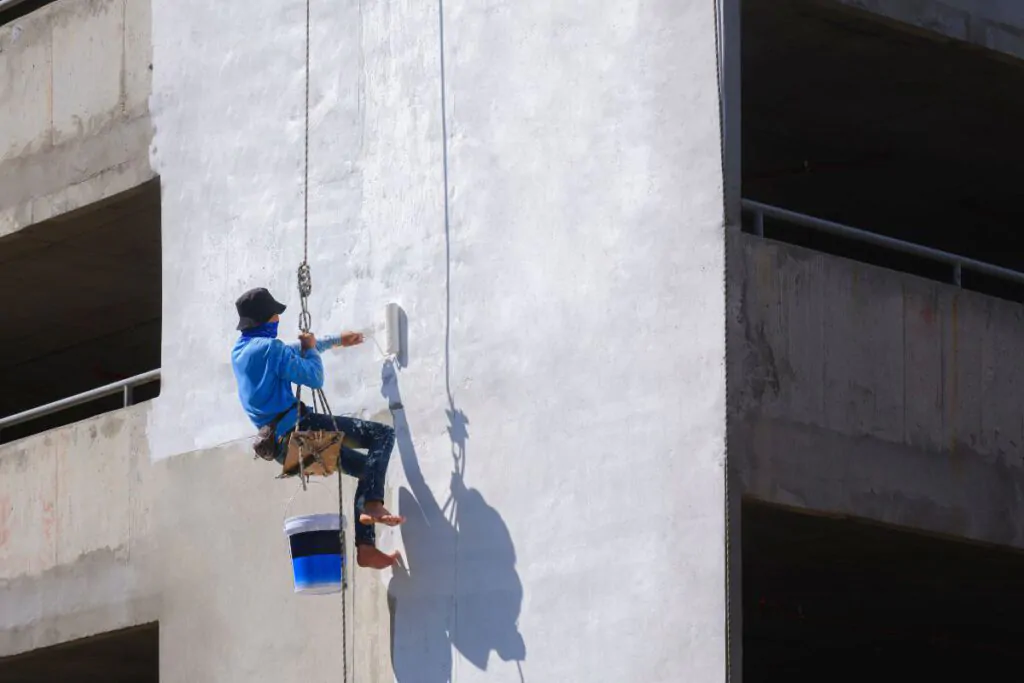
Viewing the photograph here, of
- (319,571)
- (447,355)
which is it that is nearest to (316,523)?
(319,571)

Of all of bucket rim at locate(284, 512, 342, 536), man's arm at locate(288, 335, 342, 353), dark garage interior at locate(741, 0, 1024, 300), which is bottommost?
bucket rim at locate(284, 512, 342, 536)

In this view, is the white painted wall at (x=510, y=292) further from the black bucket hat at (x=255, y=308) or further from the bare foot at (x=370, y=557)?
the black bucket hat at (x=255, y=308)

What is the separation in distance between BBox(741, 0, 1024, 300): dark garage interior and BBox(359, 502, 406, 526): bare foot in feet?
12.5

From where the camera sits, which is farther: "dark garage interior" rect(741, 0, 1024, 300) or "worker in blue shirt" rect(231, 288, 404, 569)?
"dark garage interior" rect(741, 0, 1024, 300)

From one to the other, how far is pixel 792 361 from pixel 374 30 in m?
3.92

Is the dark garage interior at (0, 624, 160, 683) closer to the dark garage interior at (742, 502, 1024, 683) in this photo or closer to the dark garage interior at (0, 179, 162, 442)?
the dark garage interior at (0, 179, 162, 442)

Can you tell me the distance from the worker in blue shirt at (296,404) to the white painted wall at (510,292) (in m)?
0.30

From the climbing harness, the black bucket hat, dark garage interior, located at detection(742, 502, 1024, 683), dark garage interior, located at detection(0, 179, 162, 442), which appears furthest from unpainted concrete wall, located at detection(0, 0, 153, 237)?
dark garage interior, located at detection(742, 502, 1024, 683)

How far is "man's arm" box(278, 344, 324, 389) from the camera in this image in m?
14.7

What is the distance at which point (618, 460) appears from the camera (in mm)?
13922

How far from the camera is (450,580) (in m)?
14.7

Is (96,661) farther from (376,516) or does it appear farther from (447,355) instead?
(447,355)

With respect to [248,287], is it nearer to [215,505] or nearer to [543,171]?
[215,505]

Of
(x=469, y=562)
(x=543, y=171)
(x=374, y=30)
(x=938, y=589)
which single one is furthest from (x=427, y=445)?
(x=938, y=589)
